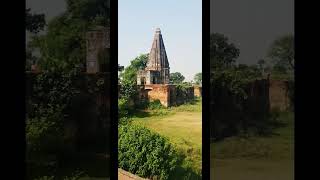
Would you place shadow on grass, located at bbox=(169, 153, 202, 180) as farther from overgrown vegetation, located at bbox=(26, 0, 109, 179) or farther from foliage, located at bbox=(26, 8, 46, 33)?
foliage, located at bbox=(26, 8, 46, 33)

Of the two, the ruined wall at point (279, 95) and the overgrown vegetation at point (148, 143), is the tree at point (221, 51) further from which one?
the overgrown vegetation at point (148, 143)

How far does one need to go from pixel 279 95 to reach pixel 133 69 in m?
9.78

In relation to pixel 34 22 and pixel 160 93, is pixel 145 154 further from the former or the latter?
pixel 160 93

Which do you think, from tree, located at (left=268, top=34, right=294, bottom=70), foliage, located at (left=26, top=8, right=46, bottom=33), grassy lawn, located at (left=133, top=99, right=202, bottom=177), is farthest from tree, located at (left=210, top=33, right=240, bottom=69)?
grassy lawn, located at (left=133, top=99, right=202, bottom=177)

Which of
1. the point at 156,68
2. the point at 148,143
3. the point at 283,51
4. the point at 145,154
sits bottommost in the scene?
the point at 145,154

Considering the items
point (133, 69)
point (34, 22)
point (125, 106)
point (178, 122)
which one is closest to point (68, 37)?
point (34, 22)

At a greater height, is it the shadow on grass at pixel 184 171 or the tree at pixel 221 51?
the tree at pixel 221 51

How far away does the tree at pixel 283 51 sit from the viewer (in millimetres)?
2248

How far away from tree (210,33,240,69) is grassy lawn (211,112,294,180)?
1.54 ft

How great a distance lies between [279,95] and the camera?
92.3 inches

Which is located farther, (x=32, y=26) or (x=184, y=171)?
(x=184, y=171)

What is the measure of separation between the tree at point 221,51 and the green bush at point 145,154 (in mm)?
4183

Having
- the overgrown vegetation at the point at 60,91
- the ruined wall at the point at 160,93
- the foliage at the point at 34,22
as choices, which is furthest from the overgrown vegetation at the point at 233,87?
the ruined wall at the point at 160,93
